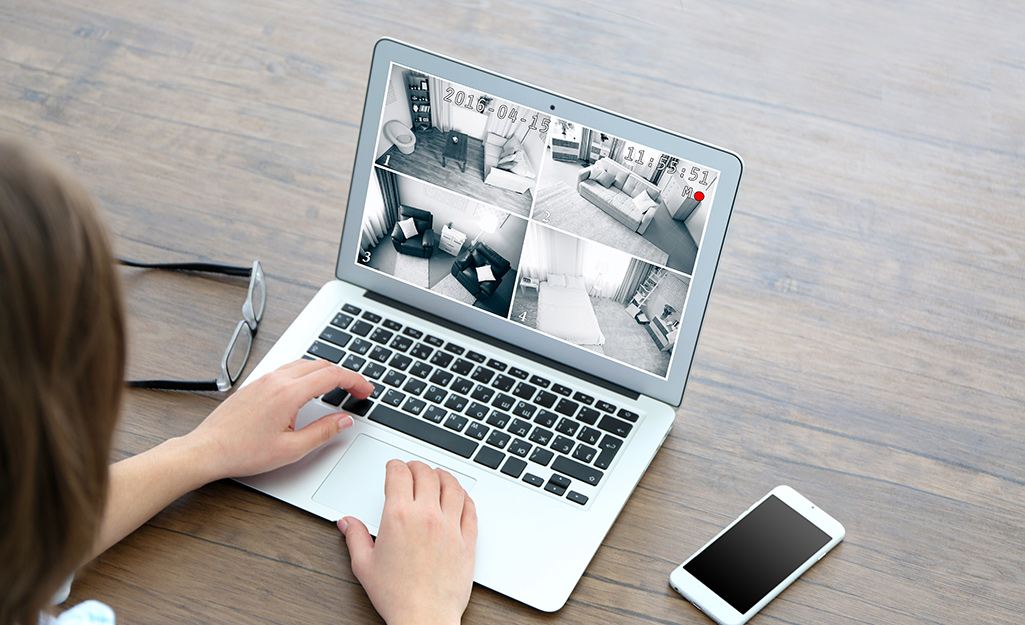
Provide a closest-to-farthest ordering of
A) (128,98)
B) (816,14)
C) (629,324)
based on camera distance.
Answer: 1. (629,324)
2. (128,98)
3. (816,14)

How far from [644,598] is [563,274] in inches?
12.2

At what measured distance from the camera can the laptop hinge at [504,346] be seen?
88cm

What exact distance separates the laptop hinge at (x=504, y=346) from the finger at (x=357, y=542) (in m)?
0.24

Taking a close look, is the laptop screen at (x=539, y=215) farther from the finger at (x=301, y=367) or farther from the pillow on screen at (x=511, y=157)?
the finger at (x=301, y=367)

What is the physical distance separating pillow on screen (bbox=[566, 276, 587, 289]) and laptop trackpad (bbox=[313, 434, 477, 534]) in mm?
210

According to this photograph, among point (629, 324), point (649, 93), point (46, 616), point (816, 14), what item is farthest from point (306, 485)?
point (816, 14)

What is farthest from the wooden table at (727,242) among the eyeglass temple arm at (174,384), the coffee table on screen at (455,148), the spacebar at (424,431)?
the coffee table on screen at (455,148)

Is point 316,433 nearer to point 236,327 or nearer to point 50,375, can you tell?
point 236,327

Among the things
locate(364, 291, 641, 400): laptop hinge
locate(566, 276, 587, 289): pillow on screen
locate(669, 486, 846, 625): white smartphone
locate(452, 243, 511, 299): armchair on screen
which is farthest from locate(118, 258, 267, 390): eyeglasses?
locate(669, 486, 846, 625): white smartphone

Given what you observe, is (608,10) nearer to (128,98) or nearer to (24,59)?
(128,98)

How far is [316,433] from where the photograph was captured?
2.61ft

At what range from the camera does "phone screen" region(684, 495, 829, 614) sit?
0.75m

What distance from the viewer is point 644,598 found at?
75cm

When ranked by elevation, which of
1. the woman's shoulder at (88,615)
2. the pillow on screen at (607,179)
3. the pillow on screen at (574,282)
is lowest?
the woman's shoulder at (88,615)
